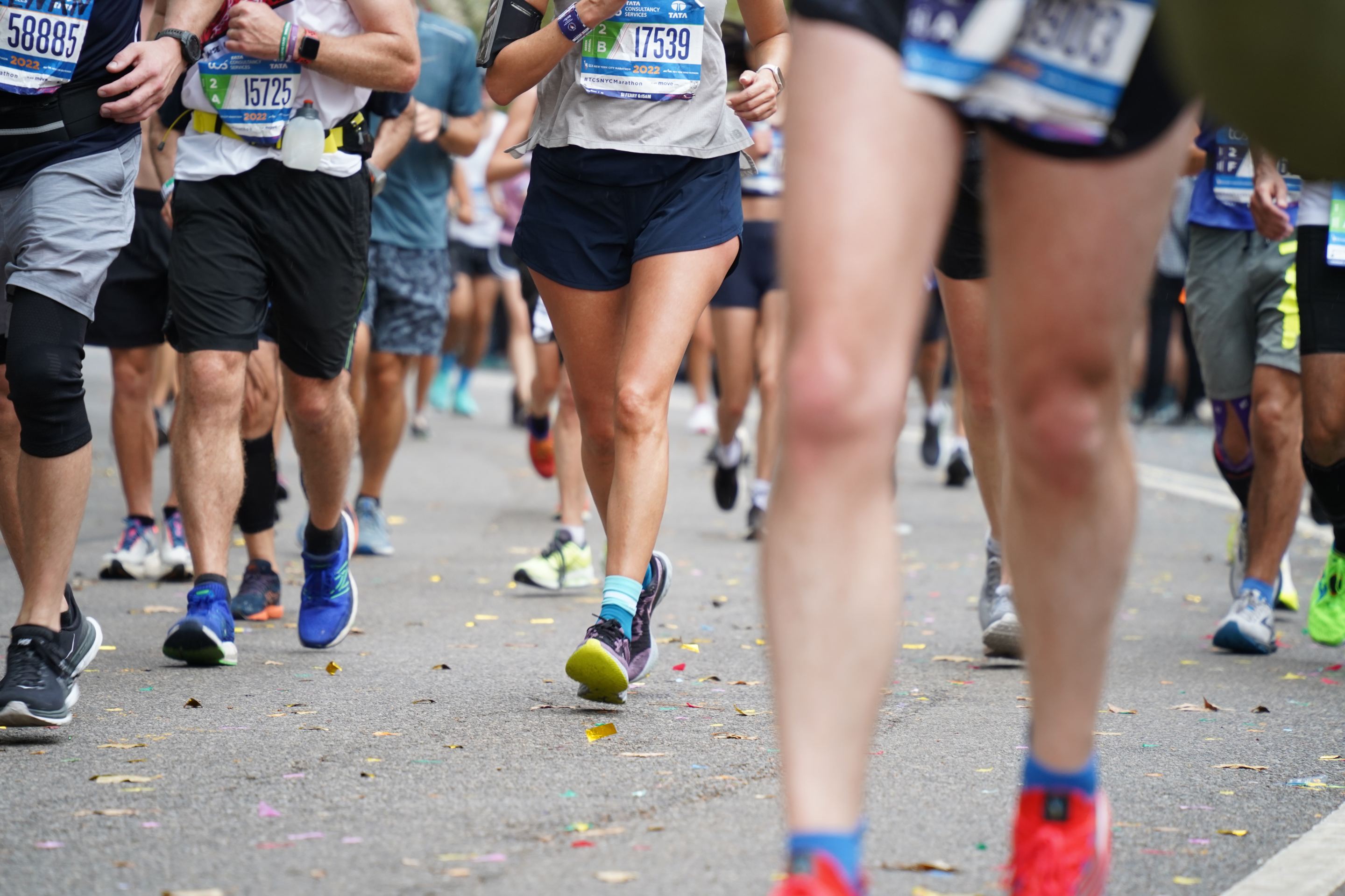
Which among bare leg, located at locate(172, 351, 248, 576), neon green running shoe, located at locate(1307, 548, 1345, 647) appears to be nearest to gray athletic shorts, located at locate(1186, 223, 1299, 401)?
neon green running shoe, located at locate(1307, 548, 1345, 647)

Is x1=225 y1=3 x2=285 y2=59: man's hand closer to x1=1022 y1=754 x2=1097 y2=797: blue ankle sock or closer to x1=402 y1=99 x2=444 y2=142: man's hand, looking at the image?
x1=402 y1=99 x2=444 y2=142: man's hand

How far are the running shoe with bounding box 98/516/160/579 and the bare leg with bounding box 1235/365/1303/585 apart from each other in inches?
166

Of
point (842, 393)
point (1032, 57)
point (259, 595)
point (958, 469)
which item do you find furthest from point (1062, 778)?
point (958, 469)

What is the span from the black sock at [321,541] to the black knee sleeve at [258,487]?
0.74 metres

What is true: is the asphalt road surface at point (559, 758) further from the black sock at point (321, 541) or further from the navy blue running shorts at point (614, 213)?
the navy blue running shorts at point (614, 213)

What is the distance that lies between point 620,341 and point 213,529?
1.30 m

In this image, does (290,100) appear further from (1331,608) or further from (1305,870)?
(1331,608)

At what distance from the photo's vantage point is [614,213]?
169 inches

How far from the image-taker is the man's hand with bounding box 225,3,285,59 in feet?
15.1

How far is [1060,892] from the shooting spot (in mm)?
2238

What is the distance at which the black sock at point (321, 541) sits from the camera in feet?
16.6

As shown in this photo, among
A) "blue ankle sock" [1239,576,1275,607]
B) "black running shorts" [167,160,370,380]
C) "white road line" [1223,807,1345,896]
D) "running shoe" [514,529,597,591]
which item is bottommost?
"running shoe" [514,529,597,591]

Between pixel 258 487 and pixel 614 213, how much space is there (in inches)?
91.1

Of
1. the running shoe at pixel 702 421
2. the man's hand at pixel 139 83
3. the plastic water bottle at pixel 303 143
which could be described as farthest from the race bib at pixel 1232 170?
the running shoe at pixel 702 421
